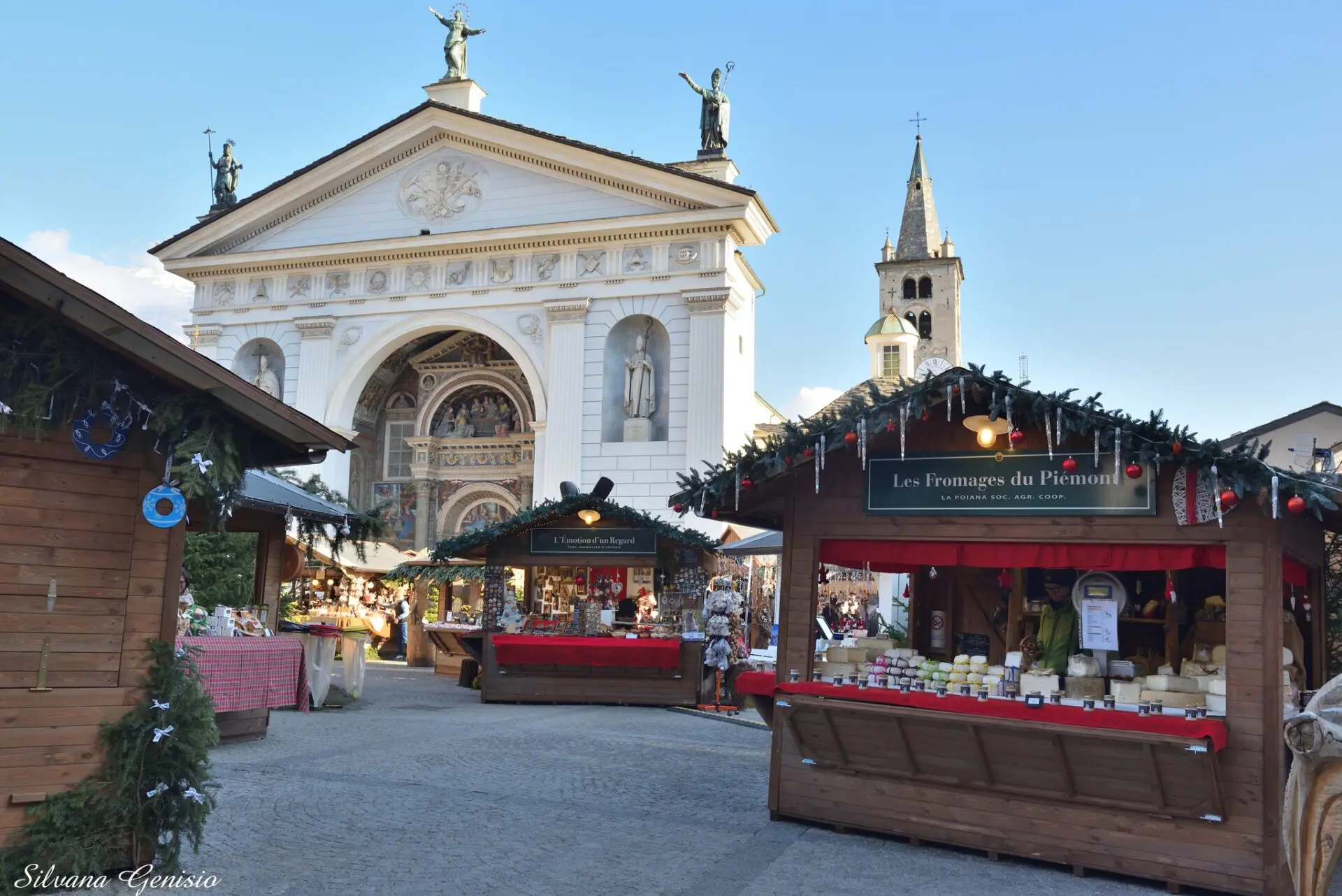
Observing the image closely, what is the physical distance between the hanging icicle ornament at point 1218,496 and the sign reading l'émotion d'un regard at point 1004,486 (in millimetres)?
419

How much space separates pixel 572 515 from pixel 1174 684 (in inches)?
449

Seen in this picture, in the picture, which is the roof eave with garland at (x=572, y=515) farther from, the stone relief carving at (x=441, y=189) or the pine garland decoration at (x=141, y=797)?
the stone relief carving at (x=441, y=189)

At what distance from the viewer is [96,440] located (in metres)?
6.93

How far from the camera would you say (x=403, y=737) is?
13406 mm

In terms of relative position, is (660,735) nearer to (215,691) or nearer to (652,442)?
(215,691)

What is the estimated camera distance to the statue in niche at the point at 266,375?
110 feet

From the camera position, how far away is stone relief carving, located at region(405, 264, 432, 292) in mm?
31953

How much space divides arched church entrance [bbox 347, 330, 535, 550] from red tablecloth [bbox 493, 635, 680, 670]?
1507 centimetres

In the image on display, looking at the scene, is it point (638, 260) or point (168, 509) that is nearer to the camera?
point (168, 509)

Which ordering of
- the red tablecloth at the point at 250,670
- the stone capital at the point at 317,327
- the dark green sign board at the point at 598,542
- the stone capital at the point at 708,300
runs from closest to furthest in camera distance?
1. the red tablecloth at the point at 250,670
2. the dark green sign board at the point at 598,542
3. the stone capital at the point at 708,300
4. the stone capital at the point at 317,327

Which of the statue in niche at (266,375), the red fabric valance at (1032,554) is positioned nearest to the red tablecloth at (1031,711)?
the red fabric valance at (1032,554)

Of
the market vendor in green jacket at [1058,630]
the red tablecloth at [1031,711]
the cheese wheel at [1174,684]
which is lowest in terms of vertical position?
the red tablecloth at [1031,711]

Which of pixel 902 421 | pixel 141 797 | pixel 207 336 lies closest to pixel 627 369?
pixel 207 336

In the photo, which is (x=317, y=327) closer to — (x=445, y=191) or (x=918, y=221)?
(x=445, y=191)
